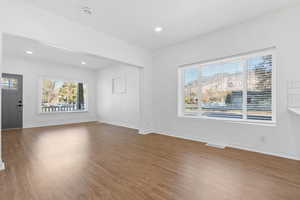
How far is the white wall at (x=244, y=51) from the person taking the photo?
266 cm

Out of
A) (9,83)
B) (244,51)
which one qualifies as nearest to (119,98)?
(9,83)

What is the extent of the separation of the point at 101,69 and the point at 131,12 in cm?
510

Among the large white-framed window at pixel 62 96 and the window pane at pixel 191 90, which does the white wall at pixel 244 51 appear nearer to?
the window pane at pixel 191 90

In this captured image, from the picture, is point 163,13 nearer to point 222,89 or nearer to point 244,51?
point 244,51

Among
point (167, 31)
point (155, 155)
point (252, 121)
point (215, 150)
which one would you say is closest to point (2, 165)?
point (155, 155)

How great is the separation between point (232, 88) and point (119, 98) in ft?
15.1

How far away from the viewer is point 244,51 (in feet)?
10.4

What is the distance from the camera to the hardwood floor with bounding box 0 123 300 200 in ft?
5.47

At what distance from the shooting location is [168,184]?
6.12 ft

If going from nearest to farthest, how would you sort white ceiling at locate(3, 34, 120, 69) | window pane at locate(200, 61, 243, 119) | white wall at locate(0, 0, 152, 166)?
1. white wall at locate(0, 0, 152, 166)
2. window pane at locate(200, 61, 243, 119)
3. white ceiling at locate(3, 34, 120, 69)

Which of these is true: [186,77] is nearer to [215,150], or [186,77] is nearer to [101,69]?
[215,150]

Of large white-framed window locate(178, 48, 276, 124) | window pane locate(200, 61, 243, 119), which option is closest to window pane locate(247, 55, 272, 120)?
large white-framed window locate(178, 48, 276, 124)

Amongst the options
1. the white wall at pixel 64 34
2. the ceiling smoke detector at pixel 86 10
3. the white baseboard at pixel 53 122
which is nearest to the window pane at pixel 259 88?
the white wall at pixel 64 34

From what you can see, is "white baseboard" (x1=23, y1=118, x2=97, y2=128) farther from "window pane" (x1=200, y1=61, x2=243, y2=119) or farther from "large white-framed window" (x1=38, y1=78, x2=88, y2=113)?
"window pane" (x1=200, y1=61, x2=243, y2=119)
